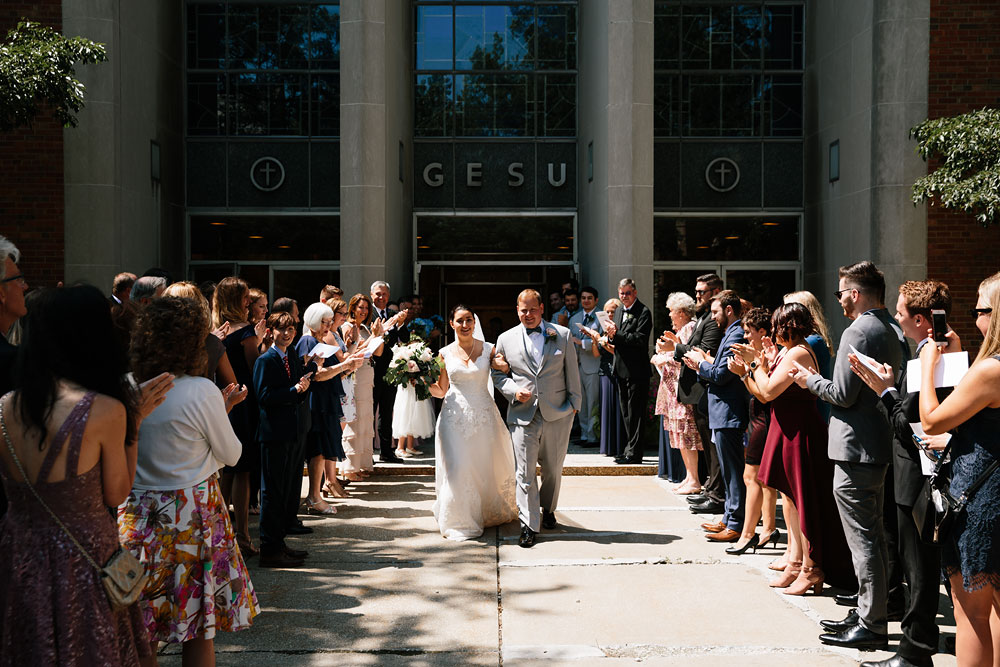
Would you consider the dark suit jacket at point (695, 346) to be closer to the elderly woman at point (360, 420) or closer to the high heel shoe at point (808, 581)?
the high heel shoe at point (808, 581)

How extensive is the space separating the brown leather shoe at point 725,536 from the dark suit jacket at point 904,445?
303 cm

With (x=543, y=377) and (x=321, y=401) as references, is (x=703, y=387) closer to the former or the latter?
(x=543, y=377)

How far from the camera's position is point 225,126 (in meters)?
17.9

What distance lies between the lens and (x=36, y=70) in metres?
10.5

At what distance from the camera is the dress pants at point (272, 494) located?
7.40 meters

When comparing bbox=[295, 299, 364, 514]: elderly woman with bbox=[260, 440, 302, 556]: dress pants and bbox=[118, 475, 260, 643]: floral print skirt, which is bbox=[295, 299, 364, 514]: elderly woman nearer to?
bbox=[260, 440, 302, 556]: dress pants

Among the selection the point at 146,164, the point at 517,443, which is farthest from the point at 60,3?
the point at 517,443

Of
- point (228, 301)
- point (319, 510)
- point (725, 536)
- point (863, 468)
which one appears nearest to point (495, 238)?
point (319, 510)

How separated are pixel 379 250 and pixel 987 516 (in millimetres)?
11934

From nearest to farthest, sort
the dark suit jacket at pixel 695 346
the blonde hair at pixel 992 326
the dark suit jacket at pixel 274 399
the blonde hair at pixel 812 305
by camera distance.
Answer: the blonde hair at pixel 992 326 → the blonde hair at pixel 812 305 → the dark suit jacket at pixel 274 399 → the dark suit jacket at pixel 695 346

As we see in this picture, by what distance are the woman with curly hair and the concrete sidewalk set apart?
3.55 feet

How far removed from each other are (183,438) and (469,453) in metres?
4.38

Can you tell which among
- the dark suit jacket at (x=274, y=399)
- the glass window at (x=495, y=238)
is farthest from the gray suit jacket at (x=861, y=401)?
the glass window at (x=495, y=238)

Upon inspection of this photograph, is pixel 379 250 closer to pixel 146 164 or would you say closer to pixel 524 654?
pixel 146 164
